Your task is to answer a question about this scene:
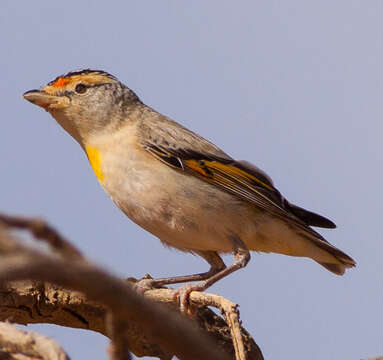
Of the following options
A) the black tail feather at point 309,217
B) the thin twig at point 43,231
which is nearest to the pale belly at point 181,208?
the black tail feather at point 309,217

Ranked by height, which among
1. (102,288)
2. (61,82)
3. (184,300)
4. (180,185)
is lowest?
(102,288)

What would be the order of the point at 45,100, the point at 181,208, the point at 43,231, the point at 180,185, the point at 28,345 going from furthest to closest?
the point at 45,100 < the point at 180,185 < the point at 181,208 < the point at 28,345 < the point at 43,231

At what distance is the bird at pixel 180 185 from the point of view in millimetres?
6777

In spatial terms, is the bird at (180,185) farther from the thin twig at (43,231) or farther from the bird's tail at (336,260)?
the thin twig at (43,231)

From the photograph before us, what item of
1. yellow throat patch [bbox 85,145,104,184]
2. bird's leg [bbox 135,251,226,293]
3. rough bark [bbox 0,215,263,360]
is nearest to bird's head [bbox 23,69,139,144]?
yellow throat patch [bbox 85,145,104,184]

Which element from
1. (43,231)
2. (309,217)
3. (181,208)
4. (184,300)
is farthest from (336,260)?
(43,231)

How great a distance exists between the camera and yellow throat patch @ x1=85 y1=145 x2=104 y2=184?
696cm

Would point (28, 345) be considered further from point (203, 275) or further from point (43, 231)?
point (203, 275)

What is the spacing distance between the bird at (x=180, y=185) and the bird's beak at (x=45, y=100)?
0.03 feet

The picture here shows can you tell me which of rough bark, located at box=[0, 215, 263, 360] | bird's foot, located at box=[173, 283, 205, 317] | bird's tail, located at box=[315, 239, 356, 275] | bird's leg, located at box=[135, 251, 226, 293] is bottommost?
rough bark, located at box=[0, 215, 263, 360]

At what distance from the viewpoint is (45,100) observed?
7.30 metres

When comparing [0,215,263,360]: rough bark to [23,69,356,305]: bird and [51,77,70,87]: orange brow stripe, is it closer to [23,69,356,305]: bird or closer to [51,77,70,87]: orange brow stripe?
[23,69,356,305]: bird

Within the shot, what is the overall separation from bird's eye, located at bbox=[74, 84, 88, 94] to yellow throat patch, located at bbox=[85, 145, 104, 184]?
73 centimetres

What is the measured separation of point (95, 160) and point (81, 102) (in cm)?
82
